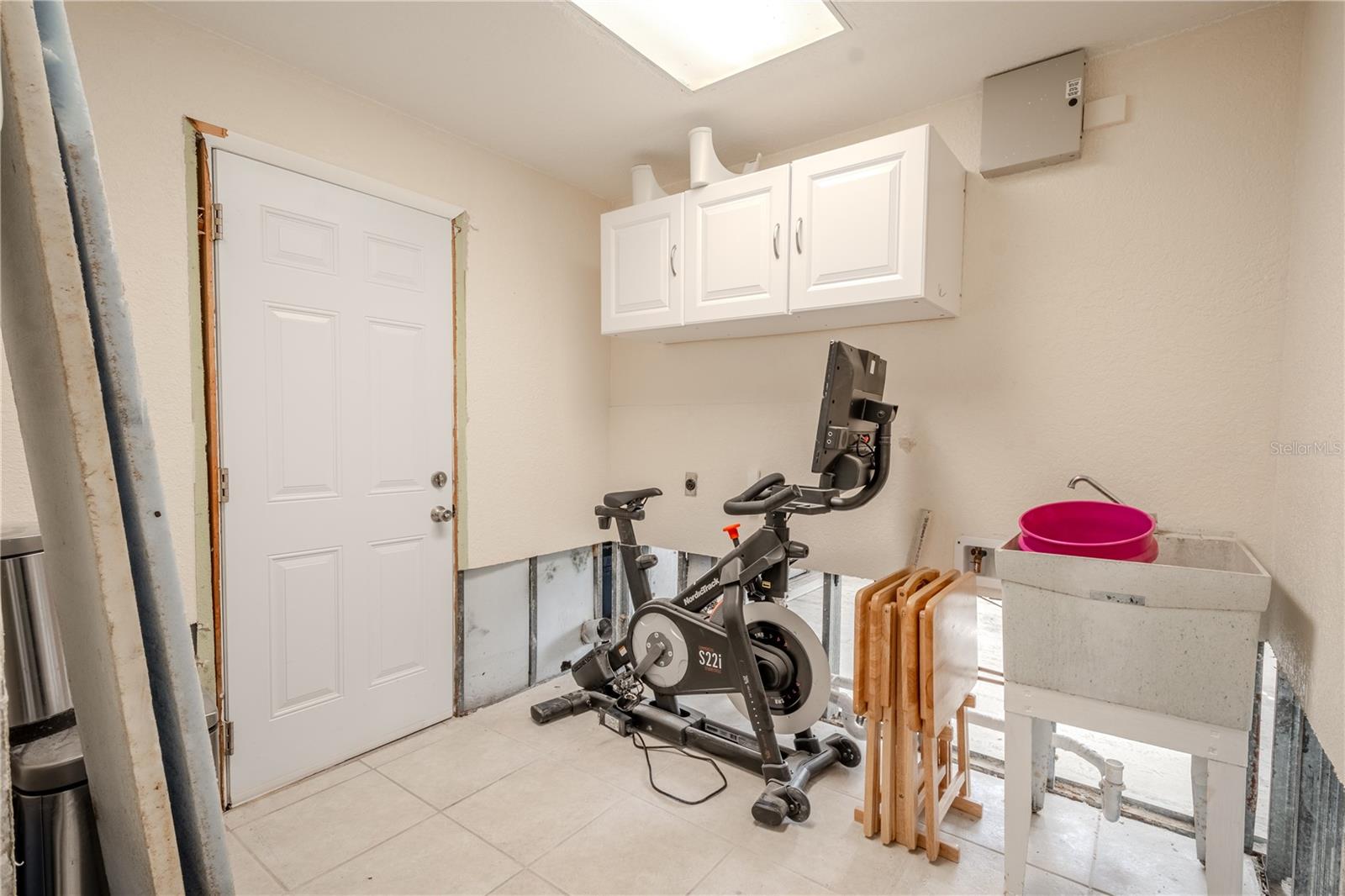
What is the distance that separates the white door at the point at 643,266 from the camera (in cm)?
267

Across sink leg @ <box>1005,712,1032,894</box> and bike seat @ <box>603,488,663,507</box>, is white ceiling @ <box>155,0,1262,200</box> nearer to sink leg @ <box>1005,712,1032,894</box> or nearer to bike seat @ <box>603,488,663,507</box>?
bike seat @ <box>603,488,663,507</box>

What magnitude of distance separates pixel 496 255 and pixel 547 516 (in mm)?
1316

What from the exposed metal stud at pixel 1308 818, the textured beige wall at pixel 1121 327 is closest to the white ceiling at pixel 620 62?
the textured beige wall at pixel 1121 327

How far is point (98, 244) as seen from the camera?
722 mm

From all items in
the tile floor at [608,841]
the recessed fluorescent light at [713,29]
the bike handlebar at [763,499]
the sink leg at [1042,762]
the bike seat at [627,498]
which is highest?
the recessed fluorescent light at [713,29]

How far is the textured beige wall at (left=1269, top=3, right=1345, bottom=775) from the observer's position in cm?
127

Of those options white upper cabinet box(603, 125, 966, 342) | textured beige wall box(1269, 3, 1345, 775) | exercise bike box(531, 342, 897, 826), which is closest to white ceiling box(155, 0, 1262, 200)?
white upper cabinet box(603, 125, 966, 342)

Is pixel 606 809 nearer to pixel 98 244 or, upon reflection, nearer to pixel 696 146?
pixel 98 244

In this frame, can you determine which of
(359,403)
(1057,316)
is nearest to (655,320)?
(359,403)

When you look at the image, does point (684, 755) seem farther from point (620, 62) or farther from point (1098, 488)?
point (620, 62)

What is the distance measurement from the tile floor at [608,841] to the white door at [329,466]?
287 millimetres

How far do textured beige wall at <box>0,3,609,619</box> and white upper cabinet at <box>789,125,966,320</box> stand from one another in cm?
138

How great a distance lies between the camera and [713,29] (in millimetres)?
2057

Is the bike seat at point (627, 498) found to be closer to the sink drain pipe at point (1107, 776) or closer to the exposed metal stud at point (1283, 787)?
the sink drain pipe at point (1107, 776)
